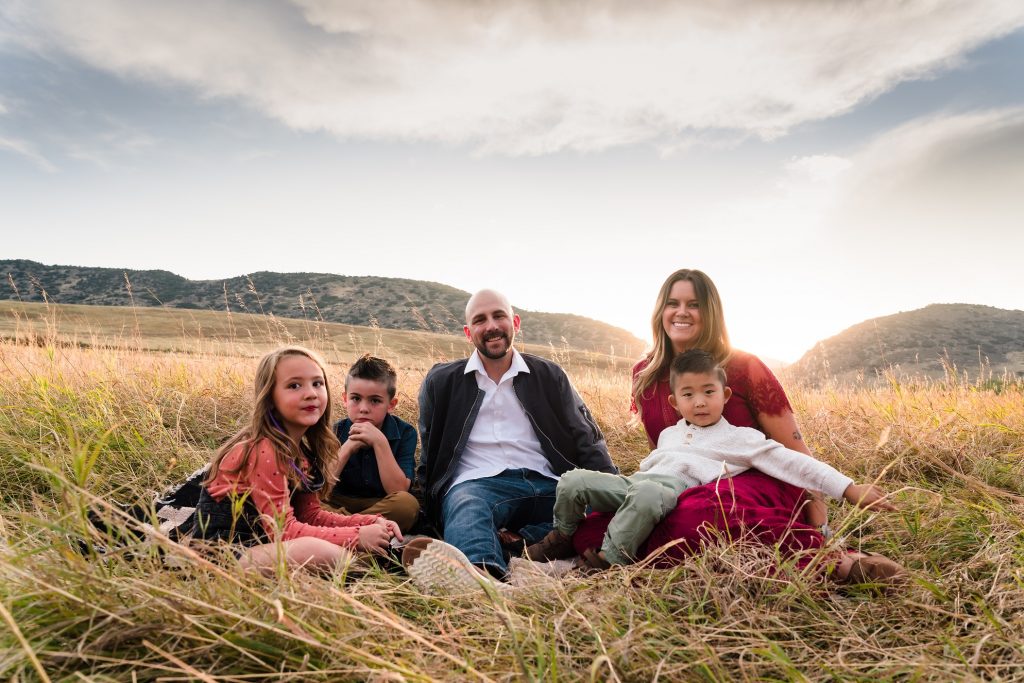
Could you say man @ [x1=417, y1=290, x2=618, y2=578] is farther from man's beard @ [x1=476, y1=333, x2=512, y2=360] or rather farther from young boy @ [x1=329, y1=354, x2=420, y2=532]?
young boy @ [x1=329, y1=354, x2=420, y2=532]

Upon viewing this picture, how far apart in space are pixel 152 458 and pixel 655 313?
3800 millimetres

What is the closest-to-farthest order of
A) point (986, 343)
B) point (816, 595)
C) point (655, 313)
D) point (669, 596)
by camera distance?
point (669, 596) < point (816, 595) < point (655, 313) < point (986, 343)

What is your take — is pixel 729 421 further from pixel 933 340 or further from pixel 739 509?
pixel 933 340

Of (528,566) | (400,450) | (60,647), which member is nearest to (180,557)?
(60,647)

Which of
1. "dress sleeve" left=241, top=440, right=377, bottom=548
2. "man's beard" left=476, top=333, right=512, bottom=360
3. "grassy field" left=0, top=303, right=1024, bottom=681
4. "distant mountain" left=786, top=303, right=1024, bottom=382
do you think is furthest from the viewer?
"distant mountain" left=786, top=303, right=1024, bottom=382

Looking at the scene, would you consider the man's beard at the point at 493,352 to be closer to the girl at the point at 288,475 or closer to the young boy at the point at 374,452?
the young boy at the point at 374,452

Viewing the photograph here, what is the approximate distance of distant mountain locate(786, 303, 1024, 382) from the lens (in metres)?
16.0

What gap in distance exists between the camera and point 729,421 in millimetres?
3486

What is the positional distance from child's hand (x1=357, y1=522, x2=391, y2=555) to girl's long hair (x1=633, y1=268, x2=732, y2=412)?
182 cm

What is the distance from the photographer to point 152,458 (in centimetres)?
441

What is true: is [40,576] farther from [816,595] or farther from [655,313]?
[655,313]

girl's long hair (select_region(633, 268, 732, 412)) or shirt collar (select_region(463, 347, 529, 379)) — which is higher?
girl's long hair (select_region(633, 268, 732, 412))

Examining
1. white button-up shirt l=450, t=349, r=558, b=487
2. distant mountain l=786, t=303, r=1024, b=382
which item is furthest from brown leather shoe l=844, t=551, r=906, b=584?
distant mountain l=786, t=303, r=1024, b=382

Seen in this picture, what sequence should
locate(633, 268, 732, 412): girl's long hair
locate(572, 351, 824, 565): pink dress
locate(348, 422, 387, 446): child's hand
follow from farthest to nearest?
locate(348, 422, 387, 446): child's hand, locate(633, 268, 732, 412): girl's long hair, locate(572, 351, 824, 565): pink dress
